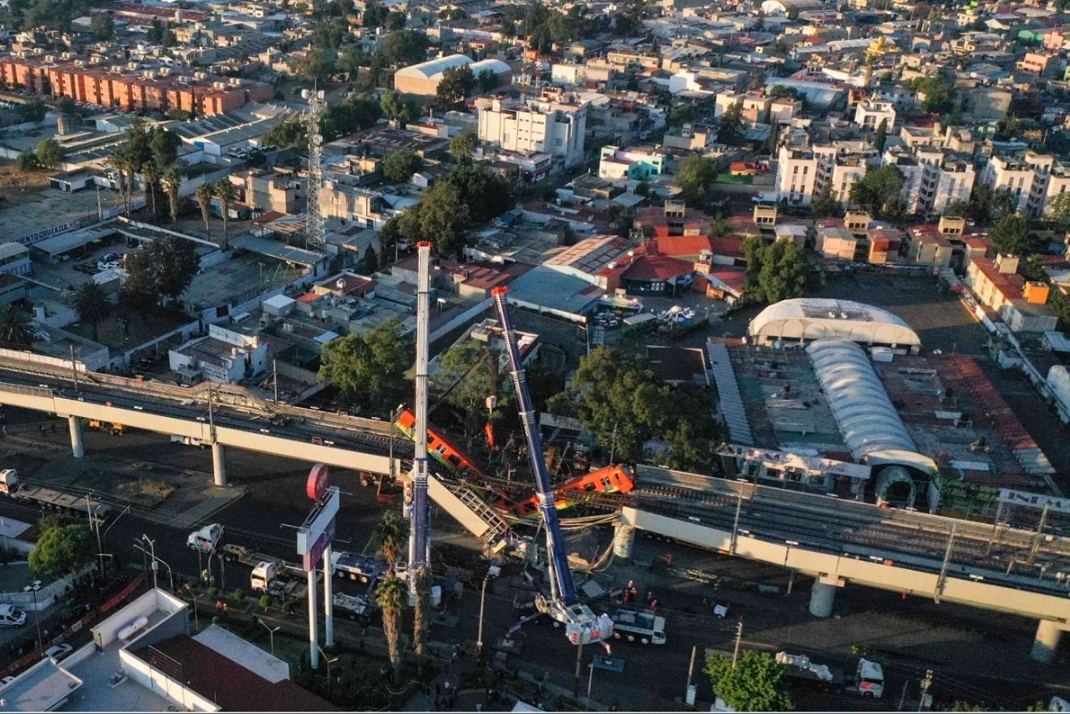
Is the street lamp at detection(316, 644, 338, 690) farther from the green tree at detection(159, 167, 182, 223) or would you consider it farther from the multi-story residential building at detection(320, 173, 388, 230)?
the green tree at detection(159, 167, 182, 223)

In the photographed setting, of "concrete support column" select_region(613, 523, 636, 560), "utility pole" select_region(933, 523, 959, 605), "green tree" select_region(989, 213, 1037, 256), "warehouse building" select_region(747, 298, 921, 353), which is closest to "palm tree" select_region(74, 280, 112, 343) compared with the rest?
"concrete support column" select_region(613, 523, 636, 560)

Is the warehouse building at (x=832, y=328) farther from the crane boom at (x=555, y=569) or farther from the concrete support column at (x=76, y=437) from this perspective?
the concrete support column at (x=76, y=437)

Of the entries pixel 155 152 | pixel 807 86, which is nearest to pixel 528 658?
pixel 155 152

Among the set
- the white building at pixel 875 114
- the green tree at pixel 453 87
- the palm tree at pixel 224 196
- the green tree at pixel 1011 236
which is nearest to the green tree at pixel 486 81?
the green tree at pixel 453 87

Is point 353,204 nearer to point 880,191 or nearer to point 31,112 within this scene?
point 880,191

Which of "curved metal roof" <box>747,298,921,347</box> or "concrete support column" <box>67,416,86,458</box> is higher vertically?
"curved metal roof" <box>747,298,921,347</box>

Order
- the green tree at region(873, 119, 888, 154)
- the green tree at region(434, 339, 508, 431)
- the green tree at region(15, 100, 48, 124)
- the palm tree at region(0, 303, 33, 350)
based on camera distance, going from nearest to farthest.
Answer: the green tree at region(434, 339, 508, 431)
the palm tree at region(0, 303, 33, 350)
the green tree at region(873, 119, 888, 154)
the green tree at region(15, 100, 48, 124)
